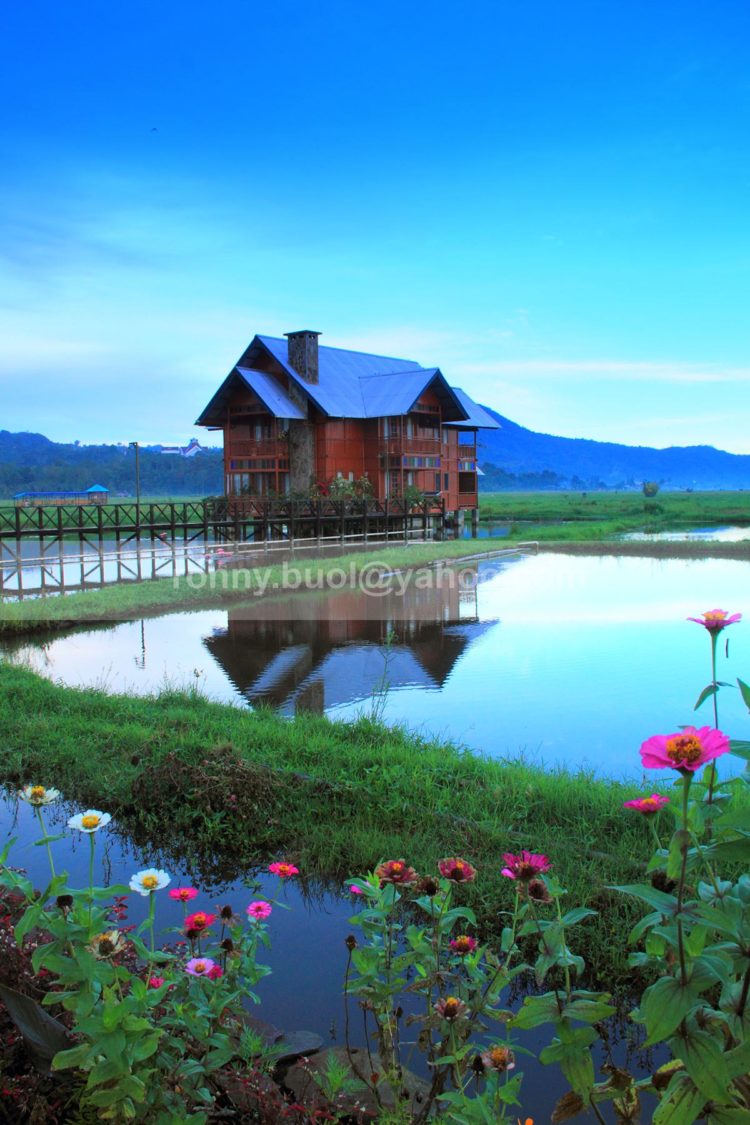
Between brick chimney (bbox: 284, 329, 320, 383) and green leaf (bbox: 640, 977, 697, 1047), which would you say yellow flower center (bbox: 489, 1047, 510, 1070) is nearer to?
green leaf (bbox: 640, 977, 697, 1047)

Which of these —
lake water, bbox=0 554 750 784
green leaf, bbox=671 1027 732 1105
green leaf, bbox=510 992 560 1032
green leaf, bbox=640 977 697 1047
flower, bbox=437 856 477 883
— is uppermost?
green leaf, bbox=640 977 697 1047

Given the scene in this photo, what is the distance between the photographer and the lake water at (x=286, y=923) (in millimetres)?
3836

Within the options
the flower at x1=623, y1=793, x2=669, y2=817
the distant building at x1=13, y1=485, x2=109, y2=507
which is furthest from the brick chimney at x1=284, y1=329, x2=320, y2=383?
Result: the flower at x1=623, y1=793, x2=669, y2=817

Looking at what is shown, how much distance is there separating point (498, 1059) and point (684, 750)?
107 centimetres

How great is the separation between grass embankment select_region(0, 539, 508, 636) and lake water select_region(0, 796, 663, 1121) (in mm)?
10090

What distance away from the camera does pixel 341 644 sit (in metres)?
15.0

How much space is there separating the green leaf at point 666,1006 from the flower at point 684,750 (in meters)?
0.45

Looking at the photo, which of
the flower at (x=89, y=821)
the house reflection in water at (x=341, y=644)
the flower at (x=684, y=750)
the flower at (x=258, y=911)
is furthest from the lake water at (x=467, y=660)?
the flower at (x=684, y=750)

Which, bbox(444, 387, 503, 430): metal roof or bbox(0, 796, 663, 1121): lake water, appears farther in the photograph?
bbox(444, 387, 503, 430): metal roof

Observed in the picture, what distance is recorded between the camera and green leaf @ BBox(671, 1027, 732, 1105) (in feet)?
5.46

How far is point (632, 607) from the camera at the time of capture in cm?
1920

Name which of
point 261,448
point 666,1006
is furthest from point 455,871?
point 261,448

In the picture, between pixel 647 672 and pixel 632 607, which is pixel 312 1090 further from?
pixel 632 607

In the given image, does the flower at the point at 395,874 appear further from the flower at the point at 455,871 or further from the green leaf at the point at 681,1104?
the green leaf at the point at 681,1104
